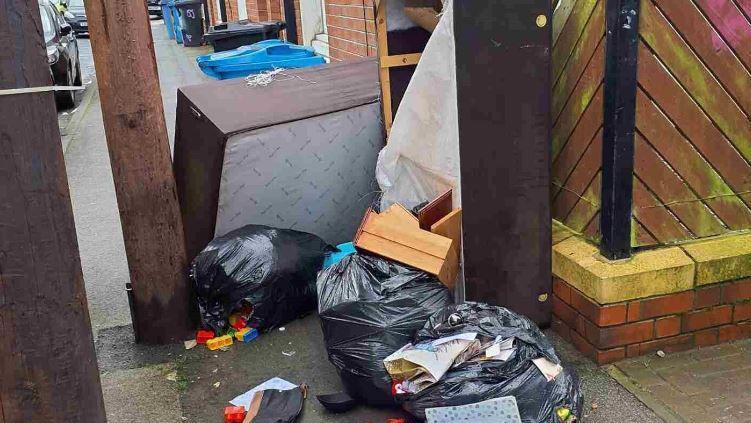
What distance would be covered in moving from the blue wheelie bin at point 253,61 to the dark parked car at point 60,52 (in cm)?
367

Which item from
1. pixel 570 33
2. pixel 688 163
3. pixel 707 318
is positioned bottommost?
pixel 707 318

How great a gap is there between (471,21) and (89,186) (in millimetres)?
5015

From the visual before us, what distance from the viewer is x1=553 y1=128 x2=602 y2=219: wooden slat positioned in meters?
3.20

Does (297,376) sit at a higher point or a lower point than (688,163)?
lower

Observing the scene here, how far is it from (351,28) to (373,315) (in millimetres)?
4565

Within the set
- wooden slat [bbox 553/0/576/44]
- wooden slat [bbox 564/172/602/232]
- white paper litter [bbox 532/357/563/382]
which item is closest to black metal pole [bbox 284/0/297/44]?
wooden slat [bbox 553/0/576/44]

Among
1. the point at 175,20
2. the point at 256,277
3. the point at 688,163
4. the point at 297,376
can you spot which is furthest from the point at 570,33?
the point at 175,20

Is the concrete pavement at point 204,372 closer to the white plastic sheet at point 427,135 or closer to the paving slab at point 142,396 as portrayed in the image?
the paving slab at point 142,396

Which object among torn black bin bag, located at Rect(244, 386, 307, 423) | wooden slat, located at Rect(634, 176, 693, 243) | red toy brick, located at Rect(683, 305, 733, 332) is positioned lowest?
Answer: torn black bin bag, located at Rect(244, 386, 307, 423)

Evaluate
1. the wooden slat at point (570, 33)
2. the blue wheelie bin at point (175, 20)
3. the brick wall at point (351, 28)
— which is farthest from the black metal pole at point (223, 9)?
the wooden slat at point (570, 33)

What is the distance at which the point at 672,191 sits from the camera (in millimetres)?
3166

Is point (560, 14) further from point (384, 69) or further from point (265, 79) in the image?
point (265, 79)

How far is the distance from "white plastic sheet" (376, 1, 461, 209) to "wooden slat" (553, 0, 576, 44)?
1.96 feet

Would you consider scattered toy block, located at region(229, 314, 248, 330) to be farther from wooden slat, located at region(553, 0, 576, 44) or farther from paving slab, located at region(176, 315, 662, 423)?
wooden slat, located at region(553, 0, 576, 44)
